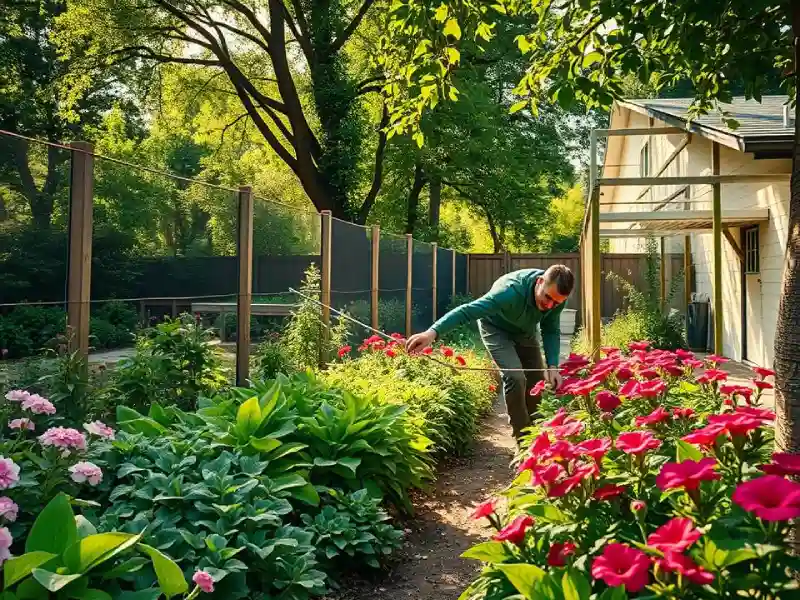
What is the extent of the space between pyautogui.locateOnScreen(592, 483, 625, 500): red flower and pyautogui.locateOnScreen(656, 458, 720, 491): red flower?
0.26 meters

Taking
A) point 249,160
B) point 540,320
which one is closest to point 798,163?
point 540,320

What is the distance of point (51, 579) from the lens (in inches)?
88.0

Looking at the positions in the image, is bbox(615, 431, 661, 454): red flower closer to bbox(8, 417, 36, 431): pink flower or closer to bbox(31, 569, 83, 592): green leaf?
bbox(31, 569, 83, 592): green leaf

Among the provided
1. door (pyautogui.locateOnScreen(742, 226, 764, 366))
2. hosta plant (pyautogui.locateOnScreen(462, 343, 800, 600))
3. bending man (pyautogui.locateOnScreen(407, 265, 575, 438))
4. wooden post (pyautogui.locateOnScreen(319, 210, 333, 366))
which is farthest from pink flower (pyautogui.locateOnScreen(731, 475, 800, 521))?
door (pyautogui.locateOnScreen(742, 226, 764, 366))

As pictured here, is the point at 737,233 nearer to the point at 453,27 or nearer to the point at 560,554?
the point at 453,27

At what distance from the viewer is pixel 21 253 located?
13.0 ft

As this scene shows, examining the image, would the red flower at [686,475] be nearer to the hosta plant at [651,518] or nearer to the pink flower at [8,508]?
the hosta plant at [651,518]

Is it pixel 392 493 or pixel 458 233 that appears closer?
pixel 392 493

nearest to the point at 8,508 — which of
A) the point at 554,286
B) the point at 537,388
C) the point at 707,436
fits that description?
the point at 707,436

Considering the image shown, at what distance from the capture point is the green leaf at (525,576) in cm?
205

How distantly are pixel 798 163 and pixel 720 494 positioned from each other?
106cm

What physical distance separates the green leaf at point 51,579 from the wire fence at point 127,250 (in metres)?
1.99

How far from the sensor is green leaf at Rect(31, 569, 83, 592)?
7.25 ft

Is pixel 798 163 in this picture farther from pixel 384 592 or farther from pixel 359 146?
pixel 359 146
